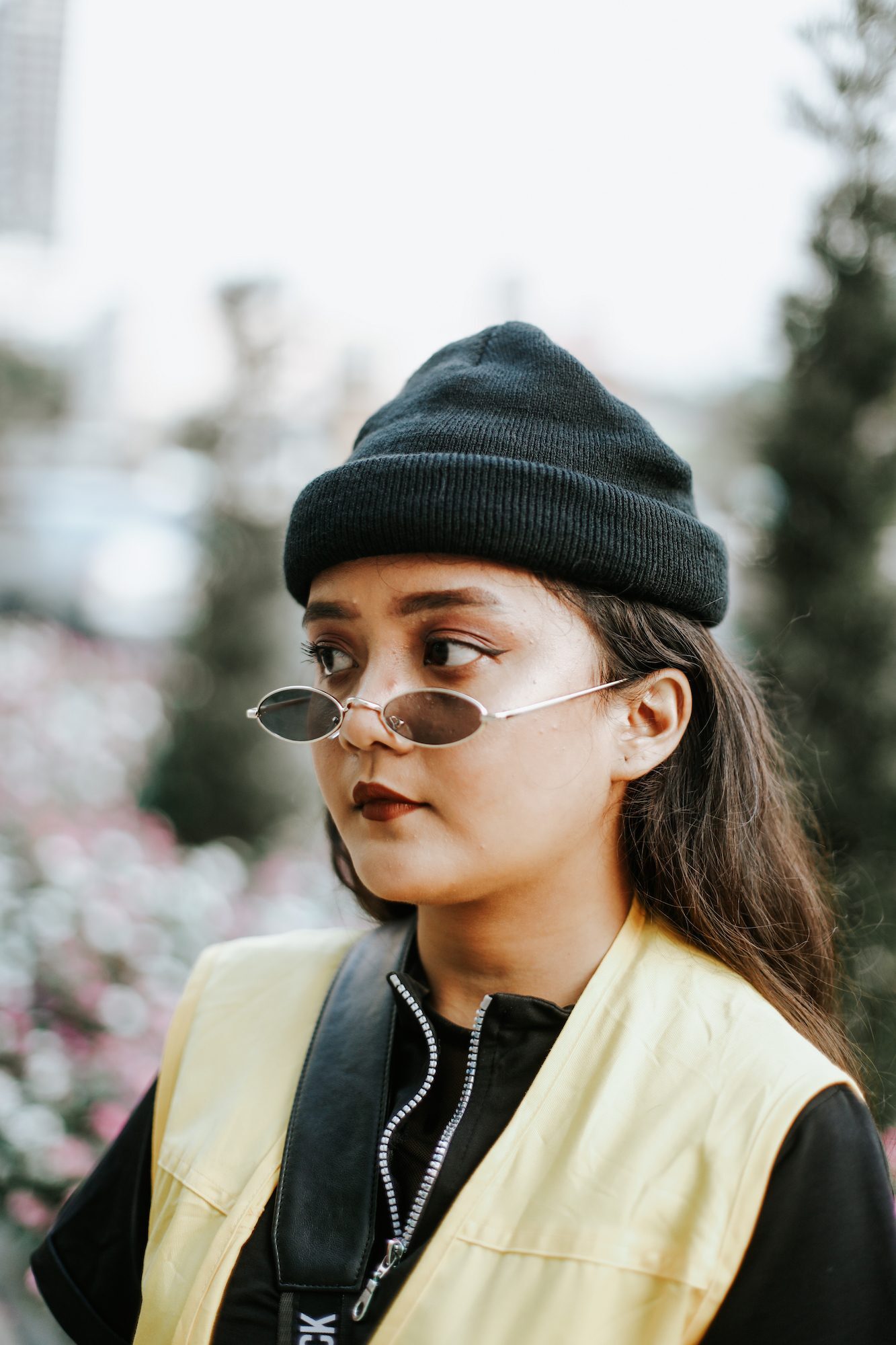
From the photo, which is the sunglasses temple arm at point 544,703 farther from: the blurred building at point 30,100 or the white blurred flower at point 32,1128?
the blurred building at point 30,100

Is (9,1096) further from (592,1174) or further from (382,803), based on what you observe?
(592,1174)

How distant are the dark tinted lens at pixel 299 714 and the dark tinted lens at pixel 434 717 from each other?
5.2 inches

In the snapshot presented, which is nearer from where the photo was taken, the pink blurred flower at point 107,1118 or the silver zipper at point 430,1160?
the silver zipper at point 430,1160

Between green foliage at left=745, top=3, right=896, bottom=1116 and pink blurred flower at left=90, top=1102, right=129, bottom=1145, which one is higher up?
green foliage at left=745, top=3, right=896, bottom=1116

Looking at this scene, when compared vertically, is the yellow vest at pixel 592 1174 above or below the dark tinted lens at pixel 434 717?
below

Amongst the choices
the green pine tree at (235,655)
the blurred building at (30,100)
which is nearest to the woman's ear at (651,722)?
the green pine tree at (235,655)

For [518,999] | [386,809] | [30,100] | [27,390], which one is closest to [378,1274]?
[518,999]

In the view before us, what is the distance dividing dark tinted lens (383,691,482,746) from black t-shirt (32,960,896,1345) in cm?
38

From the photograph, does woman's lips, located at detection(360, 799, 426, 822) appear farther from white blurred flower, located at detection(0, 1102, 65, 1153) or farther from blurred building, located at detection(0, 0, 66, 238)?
blurred building, located at detection(0, 0, 66, 238)

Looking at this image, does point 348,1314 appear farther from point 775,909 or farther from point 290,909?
point 290,909

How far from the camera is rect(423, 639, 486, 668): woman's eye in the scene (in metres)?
1.46

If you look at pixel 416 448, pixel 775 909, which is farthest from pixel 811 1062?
pixel 416 448

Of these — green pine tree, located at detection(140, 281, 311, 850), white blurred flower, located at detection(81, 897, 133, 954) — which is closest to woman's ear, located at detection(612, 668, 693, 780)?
white blurred flower, located at detection(81, 897, 133, 954)

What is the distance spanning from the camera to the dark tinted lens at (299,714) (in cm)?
157
